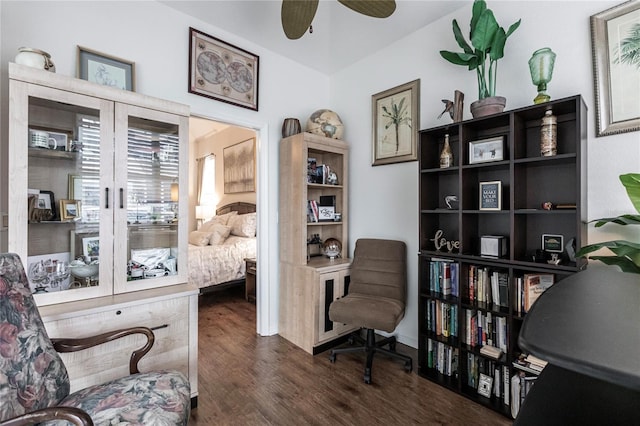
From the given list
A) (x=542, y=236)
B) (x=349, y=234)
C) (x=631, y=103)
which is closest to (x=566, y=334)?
(x=542, y=236)

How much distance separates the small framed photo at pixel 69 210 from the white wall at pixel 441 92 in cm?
238

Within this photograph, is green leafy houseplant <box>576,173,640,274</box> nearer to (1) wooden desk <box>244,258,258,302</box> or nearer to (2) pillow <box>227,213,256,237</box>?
(1) wooden desk <box>244,258,258,302</box>

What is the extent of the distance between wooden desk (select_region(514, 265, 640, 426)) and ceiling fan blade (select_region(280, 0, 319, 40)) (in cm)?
145

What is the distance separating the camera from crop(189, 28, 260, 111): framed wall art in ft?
8.45

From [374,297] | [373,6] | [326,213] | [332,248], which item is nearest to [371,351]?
[374,297]

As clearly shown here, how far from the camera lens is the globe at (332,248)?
3.18 metres

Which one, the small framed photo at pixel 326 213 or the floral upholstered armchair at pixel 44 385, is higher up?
the small framed photo at pixel 326 213

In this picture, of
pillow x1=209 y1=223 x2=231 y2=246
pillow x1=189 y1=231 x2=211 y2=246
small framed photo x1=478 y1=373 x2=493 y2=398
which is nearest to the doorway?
pillow x1=209 y1=223 x2=231 y2=246

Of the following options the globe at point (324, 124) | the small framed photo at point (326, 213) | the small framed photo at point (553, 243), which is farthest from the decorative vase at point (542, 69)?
the small framed photo at point (326, 213)

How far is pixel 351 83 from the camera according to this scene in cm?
336

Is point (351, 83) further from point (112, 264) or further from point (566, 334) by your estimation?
point (566, 334)

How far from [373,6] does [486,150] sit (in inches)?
49.0

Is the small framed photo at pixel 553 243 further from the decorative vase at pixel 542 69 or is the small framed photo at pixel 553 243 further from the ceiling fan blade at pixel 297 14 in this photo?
the ceiling fan blade at pixel 297 14

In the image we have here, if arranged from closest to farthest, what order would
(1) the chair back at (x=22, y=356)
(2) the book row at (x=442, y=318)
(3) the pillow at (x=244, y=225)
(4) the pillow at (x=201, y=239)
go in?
(1) the chair back at (x=22, y=356) → (2) the book row at (x=442, y=318) → (4) the pillow at (x=201, y=239) → (3) the pillow at (x=244, y=225)
